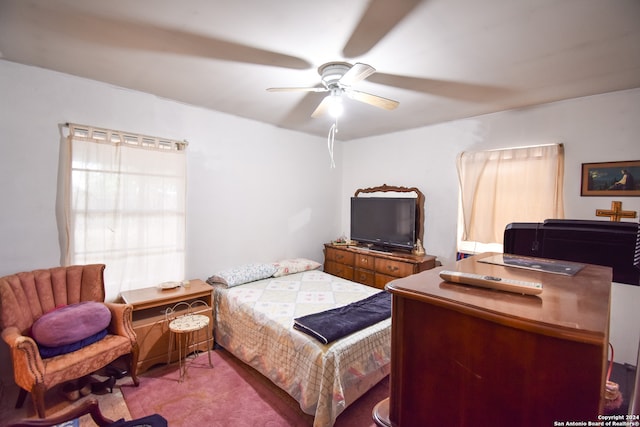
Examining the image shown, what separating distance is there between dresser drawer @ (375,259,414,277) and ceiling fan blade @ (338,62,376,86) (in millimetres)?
2289

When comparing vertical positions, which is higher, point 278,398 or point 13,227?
point 13,227

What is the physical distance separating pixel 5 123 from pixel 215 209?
5.96 ft

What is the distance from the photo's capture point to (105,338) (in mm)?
2250

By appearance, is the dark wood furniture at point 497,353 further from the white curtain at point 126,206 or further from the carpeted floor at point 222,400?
the white curtain at point 126,206

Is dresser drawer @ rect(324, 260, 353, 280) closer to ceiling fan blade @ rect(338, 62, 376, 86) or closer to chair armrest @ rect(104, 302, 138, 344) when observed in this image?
chair armrest @ rect(104, 302, 138, 344)

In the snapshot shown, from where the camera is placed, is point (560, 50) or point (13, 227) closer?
point (560, 50)

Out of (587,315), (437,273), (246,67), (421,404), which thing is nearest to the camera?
(587,315)

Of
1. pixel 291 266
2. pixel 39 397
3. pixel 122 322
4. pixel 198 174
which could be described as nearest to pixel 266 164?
pixel 198 174

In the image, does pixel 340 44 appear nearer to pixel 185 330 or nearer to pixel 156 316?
pixel 185 330

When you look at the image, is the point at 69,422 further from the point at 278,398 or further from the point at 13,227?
the point at 13,227

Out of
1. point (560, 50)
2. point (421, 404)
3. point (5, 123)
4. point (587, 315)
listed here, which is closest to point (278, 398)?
point (421, 404)

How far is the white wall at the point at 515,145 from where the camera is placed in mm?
2459

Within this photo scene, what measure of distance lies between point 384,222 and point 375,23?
9.05 ft

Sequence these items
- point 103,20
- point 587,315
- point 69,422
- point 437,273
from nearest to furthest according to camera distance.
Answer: point 587,315
point 437,273
point 69,422
point 103,20
